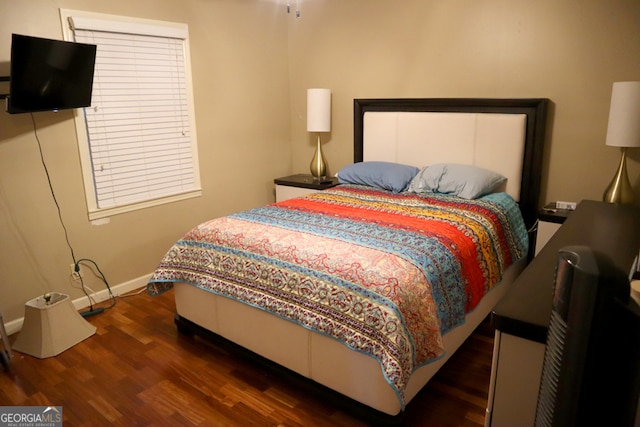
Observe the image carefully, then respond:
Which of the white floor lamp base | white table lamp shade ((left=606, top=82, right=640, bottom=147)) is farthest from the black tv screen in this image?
white table lamp shade ((left=606, top=82, right=640, bottom=147))

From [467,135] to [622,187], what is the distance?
1092mm

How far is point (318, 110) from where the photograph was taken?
4.12 meters

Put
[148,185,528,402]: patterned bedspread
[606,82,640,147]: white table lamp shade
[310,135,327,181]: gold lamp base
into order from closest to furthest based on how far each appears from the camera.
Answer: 1. [148,185,528,402]: patterned bedspread
2. [606,82,640,147]: white table lamp shade
3. [310,135,327,181]: gold lamp base

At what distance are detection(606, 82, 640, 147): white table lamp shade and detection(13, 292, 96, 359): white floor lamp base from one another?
350 cm

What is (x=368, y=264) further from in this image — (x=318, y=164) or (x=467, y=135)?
(x=318, y=164)

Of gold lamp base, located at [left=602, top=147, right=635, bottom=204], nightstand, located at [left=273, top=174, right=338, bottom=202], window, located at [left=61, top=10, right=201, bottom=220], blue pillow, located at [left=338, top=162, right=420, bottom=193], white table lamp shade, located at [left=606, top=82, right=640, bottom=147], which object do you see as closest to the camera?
white table lamp shade, located at [left=606, top=82, right=640, bottom=147]

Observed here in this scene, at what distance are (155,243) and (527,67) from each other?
3.15 m

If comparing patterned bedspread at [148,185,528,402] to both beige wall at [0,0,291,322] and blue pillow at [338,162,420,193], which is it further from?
beige wall at [0,0,291,322]

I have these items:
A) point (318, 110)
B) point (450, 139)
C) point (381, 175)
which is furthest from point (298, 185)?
point (450, 139)

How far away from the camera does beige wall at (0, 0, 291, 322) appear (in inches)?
108

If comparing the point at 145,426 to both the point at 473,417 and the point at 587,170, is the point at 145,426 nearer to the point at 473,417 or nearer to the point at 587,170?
the point at 473,417

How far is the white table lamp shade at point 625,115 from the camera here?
2549mm

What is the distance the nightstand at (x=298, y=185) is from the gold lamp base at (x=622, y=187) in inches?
84.6

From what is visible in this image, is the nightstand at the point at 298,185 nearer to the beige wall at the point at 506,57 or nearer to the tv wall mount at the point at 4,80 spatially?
the beige wall at the point at 506,57
